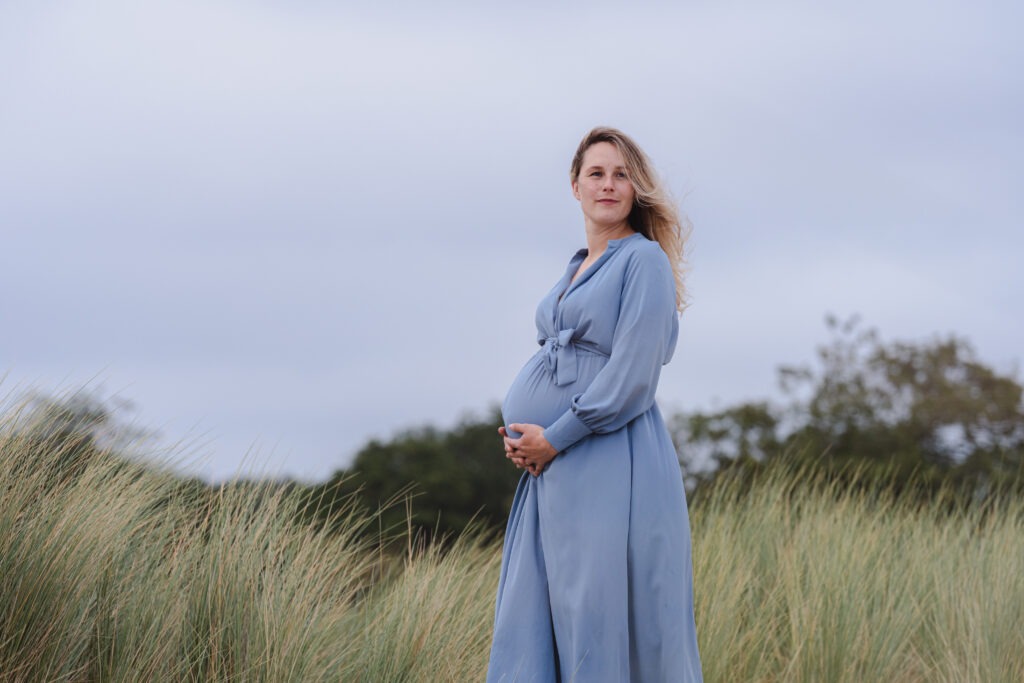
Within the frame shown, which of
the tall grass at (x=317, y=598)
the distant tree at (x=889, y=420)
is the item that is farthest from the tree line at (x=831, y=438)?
the tall grass at (x=317, y=598)

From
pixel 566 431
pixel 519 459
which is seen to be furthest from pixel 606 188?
pixel 519 459

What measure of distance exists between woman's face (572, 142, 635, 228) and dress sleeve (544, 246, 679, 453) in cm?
28

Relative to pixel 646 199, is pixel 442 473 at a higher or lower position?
lower

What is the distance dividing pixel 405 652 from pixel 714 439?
36.2ft

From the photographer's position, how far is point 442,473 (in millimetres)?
17000

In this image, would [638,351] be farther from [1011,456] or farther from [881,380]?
[881,380]

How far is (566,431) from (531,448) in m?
0.15

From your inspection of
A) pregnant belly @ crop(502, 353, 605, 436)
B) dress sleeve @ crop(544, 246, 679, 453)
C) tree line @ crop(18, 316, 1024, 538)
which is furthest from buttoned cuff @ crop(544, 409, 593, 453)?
tree line @ crop(18, 316, 1024, 538)

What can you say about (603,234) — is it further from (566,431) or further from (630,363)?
(566,431)

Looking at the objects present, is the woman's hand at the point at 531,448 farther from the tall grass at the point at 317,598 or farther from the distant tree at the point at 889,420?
the distant tree at the point at 889,420

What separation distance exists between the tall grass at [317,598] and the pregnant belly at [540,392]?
4.15 feet

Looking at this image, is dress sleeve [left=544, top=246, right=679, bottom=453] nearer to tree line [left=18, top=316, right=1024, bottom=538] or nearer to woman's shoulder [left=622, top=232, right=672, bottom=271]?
woman's shoulder [left=622, top=232, right=672, bottom=271]

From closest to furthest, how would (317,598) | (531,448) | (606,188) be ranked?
(531,448)
(606,188)
(317,598)

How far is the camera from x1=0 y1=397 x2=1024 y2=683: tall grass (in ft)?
14.4
